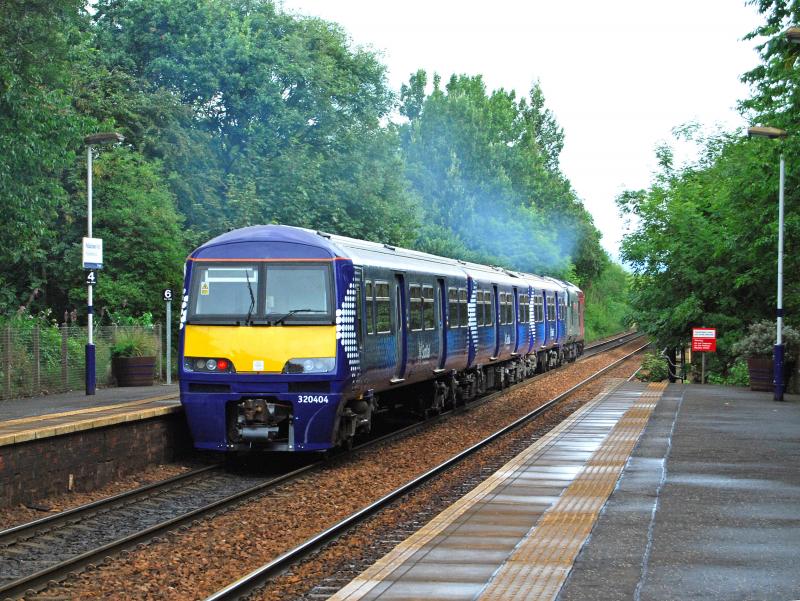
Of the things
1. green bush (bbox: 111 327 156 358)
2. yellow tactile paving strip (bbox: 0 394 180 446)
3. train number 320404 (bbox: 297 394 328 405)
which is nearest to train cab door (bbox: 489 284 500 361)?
green bush (bbox: 111 327 156 358)

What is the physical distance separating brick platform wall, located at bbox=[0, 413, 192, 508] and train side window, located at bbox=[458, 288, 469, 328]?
8.04 m

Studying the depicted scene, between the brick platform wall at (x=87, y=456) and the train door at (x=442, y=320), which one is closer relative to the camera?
the brick platform wall at (x=87, y=456)

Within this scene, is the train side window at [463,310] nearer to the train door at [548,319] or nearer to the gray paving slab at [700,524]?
the gray paving slab at [700,524]

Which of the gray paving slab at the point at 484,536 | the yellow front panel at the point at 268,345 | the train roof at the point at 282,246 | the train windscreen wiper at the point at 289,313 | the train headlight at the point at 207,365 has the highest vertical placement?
the train roof at the point at 282,246

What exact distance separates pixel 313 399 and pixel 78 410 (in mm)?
5633

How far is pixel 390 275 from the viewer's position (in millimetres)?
17719

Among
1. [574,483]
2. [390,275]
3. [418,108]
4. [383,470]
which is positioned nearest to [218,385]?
[383,470]

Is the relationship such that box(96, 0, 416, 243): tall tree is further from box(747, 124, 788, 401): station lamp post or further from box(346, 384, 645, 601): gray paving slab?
box(346, 384, 645, 601): gray paving slab

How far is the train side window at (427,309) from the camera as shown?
1998cm

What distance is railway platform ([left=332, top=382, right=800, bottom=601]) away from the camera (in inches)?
301

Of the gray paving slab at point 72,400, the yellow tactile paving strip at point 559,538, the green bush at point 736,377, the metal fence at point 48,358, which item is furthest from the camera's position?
the green bush at point 736,377

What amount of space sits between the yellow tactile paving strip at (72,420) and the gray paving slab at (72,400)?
2.52ft

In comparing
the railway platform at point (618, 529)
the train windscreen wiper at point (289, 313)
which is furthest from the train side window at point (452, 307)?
the train windscreen wiper at point (289, 313)

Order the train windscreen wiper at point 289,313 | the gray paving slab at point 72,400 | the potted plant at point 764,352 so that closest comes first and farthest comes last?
the train windscreen wiper at point 289,313 → the gray paving slab at point 72,400 → the potted plant at point 764,352
